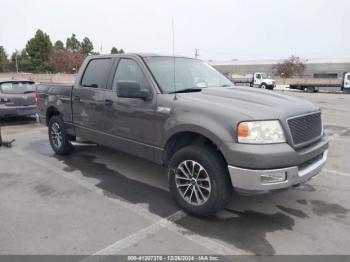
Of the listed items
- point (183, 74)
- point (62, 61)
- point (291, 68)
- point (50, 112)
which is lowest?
point (50, 112)

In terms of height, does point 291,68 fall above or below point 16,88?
above

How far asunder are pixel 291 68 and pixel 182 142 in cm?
6501

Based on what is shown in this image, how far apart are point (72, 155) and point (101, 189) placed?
6.87 feet

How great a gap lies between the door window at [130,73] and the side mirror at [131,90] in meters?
0.17

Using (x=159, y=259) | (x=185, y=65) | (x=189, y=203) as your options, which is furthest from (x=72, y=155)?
(x=159, y=259)

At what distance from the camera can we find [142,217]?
368 centimetres

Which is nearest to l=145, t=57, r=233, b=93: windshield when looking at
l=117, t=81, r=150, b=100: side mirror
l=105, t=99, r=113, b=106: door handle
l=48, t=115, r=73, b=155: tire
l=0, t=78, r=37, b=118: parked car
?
l=117, t=81, r=150, b=100: side mirror

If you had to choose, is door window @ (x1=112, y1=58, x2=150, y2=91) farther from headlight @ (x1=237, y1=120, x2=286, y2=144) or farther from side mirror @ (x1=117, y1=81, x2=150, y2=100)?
headlight @ (x1=237, y1=120, x2=286, y2=144)

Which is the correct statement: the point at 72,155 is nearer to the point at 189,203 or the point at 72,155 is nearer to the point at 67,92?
the point at 67,92

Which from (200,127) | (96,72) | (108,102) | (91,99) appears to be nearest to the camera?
(200,127)

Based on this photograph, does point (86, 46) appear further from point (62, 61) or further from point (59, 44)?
point (62, 61)

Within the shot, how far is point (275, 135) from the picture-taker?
3250 mm

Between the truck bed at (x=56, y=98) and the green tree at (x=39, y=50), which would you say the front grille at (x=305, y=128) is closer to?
the truck bed at (x=56, y=98)

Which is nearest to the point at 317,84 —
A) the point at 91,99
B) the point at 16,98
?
the point at 16,98
